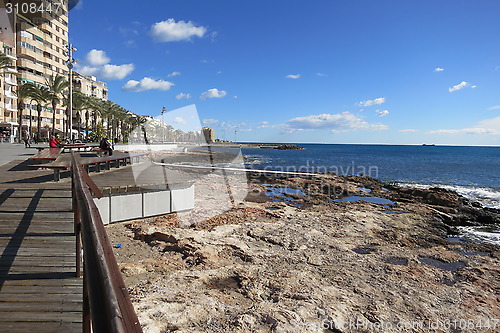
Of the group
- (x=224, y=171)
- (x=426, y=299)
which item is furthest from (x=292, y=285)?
(x=224, y=171)

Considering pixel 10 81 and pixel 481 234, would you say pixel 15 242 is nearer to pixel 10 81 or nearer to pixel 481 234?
pixel 481 234

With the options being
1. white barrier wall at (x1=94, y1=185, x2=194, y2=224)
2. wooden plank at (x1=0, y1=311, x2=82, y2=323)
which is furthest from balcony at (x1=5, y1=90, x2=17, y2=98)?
wooden plank at (x1=0, y1=311, x2=82, y2=323)

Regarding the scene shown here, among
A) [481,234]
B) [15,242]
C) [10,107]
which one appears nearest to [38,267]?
[15,242]

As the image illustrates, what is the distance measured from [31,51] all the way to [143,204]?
6937cm

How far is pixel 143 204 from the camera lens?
11.3 m

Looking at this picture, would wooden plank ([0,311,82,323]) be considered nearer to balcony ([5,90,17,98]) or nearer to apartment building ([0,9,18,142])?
apartment building ([0,9,18,142])

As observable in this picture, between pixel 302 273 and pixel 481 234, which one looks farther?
pixel 481 234

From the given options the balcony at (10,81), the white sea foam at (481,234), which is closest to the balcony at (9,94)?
the balcony at (10,81)

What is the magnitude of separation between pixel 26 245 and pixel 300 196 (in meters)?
17.5

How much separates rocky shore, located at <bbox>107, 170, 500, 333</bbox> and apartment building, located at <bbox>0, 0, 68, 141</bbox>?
51860 mm

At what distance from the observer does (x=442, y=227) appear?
14734 millimetres

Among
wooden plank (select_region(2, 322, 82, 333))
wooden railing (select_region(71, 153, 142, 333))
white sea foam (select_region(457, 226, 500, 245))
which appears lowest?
white sea foam (select_region(457, 226, 500, 245))

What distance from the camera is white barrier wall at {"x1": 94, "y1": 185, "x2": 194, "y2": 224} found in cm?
1029

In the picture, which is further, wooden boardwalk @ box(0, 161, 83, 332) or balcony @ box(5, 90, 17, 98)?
balcony @ box(5, 90, 17, 98)
